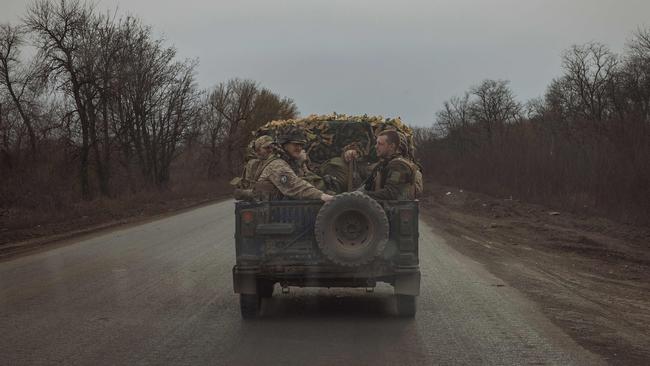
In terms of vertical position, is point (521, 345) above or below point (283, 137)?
below

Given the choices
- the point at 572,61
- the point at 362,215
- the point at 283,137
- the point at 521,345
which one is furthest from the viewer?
the point at 572,61

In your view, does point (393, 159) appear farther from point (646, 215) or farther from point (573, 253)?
point (646, 215)

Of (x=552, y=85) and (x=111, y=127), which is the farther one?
(x=552, y=85)

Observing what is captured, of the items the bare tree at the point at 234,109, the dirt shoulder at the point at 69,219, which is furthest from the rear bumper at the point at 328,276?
the bare tree at the point at 234,109

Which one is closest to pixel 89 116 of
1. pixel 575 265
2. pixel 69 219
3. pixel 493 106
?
pixel 69 219

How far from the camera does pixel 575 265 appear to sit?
40.2ft

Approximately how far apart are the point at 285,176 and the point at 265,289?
1.69 m

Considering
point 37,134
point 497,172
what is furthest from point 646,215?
point 37,134

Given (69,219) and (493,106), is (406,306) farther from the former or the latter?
A: (493,106)

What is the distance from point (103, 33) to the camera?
3453 centimetres

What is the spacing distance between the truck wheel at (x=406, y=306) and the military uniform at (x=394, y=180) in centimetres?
103

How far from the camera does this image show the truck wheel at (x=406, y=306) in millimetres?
7266

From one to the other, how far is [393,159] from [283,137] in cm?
126

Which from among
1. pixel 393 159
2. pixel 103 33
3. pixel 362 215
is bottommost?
pixel 362 215
